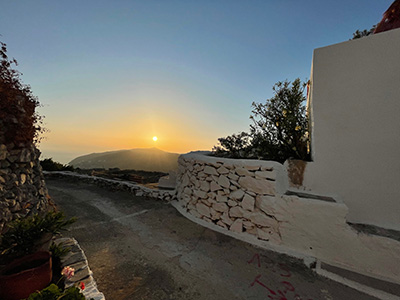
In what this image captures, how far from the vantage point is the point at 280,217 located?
3.85 m

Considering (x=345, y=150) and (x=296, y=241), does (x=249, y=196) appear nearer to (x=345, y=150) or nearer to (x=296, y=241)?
(x=296, y=241)

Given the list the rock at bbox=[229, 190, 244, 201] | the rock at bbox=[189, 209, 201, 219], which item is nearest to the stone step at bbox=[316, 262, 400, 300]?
the rock at bbox=[229, 190, 244, 201]

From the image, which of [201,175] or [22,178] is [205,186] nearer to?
[201,175]

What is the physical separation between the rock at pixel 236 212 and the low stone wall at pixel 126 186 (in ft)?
10.4

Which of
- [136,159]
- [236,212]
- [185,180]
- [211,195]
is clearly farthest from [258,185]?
[136,159]

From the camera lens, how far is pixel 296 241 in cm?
370

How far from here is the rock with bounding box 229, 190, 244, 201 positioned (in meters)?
4.42

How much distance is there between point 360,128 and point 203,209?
4564 mm

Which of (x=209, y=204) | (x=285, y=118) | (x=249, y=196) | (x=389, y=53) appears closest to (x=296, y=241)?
(x=249, y=196)

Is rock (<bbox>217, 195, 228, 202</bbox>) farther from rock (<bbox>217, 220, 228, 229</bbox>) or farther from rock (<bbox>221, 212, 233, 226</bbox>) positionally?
rock (<bbox>217, 220, 228, 229</bbox>)

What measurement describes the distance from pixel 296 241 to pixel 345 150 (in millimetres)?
2460

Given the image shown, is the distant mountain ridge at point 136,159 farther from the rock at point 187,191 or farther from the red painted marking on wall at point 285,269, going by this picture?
the red painted marking on wall at point 285,269

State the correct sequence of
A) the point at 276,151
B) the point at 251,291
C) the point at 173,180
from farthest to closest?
the point at 173,180 < the point at 276,151 < the point at 251,291

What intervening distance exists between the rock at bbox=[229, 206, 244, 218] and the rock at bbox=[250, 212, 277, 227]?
272mm
